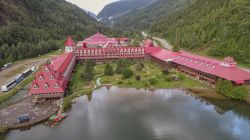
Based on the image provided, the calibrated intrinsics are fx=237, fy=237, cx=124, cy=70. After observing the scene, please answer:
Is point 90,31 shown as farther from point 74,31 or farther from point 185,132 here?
point 185,132

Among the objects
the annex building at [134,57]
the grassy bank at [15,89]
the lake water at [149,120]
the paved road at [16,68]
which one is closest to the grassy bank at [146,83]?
the annex building at [134,57]

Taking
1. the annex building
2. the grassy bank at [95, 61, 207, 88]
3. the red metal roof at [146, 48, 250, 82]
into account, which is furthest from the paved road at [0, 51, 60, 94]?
the red metal roof at [146, 48, 250, 82]

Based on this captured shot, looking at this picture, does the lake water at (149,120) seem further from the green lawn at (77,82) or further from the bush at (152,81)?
the bush at (152,81)

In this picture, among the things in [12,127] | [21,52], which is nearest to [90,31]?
[21,52]

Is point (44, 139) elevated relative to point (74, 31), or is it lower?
lower

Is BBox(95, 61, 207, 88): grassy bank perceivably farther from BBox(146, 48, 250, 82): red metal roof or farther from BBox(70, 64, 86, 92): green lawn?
BBox(70, 64, 86, 92): green lawn

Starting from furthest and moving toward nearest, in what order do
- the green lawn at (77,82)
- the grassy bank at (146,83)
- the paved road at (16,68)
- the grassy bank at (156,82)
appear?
the paved road at (16,68) → the grassy bank at (156,82) → the green lawn at (77,82) → the grassy bank at (146,83)
